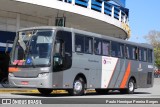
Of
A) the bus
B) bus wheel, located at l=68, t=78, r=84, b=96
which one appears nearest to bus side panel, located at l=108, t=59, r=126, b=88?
the bus

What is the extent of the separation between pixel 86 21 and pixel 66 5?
5088mm

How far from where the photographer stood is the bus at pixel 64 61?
1798cm

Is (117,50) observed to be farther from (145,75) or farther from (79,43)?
(79,43)

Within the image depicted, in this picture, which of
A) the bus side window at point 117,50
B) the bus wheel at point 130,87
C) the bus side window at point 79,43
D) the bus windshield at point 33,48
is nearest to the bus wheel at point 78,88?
the bus side window at point 79,43

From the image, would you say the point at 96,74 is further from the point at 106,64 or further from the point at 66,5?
the point at 66,5

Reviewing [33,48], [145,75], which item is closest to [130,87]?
[145,75]

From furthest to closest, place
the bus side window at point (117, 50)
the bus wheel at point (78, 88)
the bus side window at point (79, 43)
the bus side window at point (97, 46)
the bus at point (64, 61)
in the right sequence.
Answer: the bus side window at point (117, 50), the bus side window at point (97, 46), the bus side window at point (79, 43), the bus wheel at point (78, 88), the bus at point (64, 61)

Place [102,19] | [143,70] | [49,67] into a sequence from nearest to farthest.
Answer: [49,67] → [143,70] → [102,19]

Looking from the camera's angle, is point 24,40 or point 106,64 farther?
point 106,64

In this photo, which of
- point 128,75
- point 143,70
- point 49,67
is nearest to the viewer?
point 49,67

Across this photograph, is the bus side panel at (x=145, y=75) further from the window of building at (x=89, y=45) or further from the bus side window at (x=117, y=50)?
the window of building at (x=89, y=45)

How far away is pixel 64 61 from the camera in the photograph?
60.6 feet

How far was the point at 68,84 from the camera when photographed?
1880 cm

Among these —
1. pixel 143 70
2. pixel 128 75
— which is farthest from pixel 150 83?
pixel 128 75
